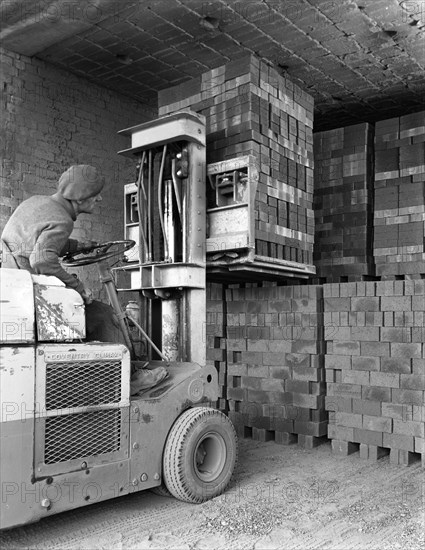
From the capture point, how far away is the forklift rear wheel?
4.39 metres

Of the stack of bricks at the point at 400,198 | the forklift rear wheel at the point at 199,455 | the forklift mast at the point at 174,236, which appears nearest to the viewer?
the forklift rear wheel at the point at 199,455

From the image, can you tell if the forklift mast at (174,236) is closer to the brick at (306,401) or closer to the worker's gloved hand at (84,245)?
the worker's gloved hand at (84,245)

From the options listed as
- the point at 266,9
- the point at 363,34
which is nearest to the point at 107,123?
the point at 266,9

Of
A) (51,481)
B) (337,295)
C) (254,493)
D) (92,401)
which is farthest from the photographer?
(337,295)

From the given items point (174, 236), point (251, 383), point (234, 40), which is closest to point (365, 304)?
point (251, 383)

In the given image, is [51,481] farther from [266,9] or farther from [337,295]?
[266,9]

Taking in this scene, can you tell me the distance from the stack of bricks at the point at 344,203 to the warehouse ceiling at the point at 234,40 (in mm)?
1033

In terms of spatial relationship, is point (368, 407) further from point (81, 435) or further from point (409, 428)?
point (81, 435)

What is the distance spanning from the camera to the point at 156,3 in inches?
253

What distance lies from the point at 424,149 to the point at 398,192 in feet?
1.84

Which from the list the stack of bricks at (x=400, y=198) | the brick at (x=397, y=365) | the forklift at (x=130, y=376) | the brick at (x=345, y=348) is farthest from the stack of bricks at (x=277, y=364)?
the forklift at (x=130, y=376)

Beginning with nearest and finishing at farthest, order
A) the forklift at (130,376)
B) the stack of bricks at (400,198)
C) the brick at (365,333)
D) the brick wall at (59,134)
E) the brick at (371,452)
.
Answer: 1. the forklift at (130,376)
2. the brick at (371,452)
3. the brick at (365,333)
4. the stack of bricks at (400,198)
5. the brick wall at (59,134)

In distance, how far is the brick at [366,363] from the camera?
6.04m

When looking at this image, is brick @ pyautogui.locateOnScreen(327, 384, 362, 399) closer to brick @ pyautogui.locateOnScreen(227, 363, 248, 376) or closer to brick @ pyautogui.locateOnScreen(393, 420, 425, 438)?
brick @ pyautogui.locateOnScreen(393, 420, 425, 438)
